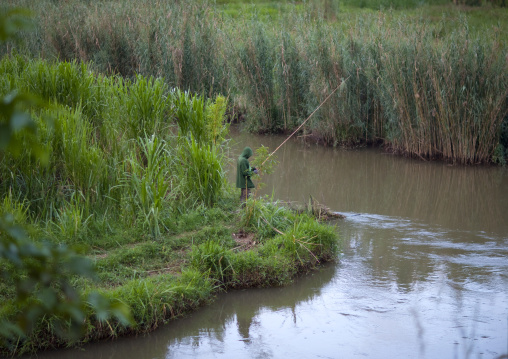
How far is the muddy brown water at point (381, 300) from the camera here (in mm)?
5312

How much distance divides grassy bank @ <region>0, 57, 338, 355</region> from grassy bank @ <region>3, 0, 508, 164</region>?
4483mm

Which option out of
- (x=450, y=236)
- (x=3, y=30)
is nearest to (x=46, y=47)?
(x=450, y=236)

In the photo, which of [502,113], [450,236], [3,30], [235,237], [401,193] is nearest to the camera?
[3,30]

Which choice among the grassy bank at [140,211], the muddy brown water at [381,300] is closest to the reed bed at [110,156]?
the grassy bank at [140,211]

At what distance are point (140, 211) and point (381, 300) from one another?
315cm

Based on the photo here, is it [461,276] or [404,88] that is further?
[404,88]

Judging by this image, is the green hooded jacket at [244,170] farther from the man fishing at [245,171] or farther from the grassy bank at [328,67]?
the grassy bank at [328,67]

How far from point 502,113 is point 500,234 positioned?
4.50 metres

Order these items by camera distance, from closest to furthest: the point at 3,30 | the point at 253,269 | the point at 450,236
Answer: the point at 3,30, the point at 253,269, the point at 450,236

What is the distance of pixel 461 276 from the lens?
22.4 feet

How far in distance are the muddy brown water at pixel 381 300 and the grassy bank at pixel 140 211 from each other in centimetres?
24

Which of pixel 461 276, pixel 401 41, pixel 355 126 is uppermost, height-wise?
pixel 401 41

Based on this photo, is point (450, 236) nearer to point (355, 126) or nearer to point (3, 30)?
point (355, 126)

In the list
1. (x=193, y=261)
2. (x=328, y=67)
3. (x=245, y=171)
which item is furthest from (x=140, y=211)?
(x=328, y=67)
